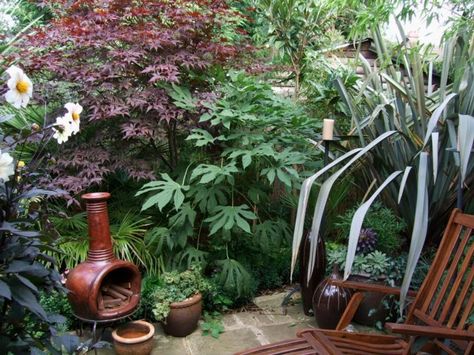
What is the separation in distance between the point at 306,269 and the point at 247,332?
0.54m

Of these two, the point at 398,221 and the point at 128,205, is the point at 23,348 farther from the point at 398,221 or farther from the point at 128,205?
the point at 398,221

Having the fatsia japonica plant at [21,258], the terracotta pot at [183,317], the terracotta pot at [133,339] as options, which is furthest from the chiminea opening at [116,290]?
the fatsia japonica plant at [21,258]

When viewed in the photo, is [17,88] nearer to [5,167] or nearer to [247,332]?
[5,167]

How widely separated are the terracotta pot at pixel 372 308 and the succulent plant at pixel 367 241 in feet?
0.59

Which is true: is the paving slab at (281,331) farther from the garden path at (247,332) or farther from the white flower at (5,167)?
the white flower at (5,167)

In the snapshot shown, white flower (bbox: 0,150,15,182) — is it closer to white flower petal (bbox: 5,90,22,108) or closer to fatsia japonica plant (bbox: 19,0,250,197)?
white flower petal (bbox: 5,90,22,108)

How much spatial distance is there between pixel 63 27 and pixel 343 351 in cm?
245

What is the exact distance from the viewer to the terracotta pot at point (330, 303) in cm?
234

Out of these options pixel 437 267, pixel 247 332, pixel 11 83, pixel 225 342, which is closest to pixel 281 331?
pixel 247 332

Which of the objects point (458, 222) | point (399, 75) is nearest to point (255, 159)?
point (399, 75)

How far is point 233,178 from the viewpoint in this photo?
2615mm

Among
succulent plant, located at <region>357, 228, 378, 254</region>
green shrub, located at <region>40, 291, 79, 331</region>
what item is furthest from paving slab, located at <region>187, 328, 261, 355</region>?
succulent plant, located at <region>357, 228, 378, 254</region>

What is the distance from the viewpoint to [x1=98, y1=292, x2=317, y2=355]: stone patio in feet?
7.72

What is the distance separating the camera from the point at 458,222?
1.77 metres
